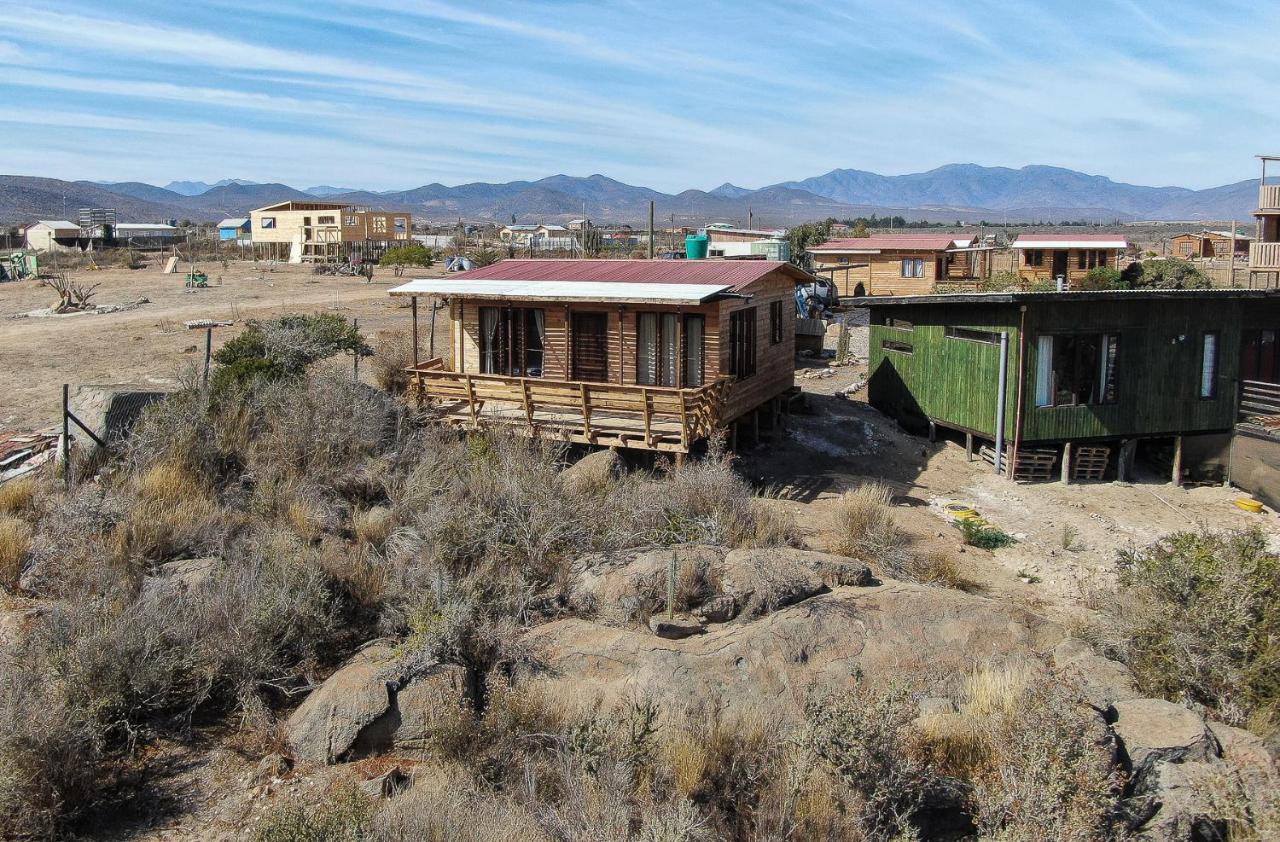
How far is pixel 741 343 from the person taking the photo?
61.7 feet

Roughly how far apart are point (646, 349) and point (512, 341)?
2.74 m

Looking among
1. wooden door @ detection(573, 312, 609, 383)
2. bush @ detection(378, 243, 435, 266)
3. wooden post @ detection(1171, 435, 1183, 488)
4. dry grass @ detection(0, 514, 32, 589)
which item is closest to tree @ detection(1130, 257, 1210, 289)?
wooden post @ detection(1171, 435, 1183, 488)

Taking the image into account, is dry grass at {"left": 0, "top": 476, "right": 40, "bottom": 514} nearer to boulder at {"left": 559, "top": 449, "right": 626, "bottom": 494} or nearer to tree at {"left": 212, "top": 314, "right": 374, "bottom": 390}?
tree at {"left": 212, "top": 314, "right": 374, "bottom": 390}

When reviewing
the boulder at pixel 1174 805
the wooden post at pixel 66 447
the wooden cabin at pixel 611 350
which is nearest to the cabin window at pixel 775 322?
the wooden cabin at pixel 611 350

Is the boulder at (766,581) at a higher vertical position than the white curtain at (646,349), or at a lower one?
lower

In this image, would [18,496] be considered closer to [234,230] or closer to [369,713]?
[369,713]

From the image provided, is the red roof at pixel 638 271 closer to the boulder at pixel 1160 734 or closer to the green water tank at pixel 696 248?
the green water tank at pixel 696 248

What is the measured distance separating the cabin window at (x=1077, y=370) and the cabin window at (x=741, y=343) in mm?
5219

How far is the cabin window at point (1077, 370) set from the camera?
60.6ft

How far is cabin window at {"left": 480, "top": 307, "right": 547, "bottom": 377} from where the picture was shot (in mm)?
18766

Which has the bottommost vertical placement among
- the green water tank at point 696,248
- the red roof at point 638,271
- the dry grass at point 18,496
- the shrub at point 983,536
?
the shrub at point 983,536

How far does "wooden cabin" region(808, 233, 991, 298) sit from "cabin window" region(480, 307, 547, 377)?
81.1 feet

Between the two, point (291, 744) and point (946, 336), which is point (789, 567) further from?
point (946, 336)

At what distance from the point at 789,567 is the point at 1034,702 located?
3653 millimetres
